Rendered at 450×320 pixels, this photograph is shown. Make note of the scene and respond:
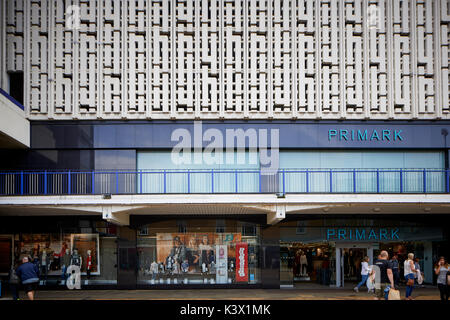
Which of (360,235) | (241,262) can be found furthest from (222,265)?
(360,235)

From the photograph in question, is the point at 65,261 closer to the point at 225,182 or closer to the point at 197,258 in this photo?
the point at 197,258

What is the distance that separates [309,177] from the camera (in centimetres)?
2002

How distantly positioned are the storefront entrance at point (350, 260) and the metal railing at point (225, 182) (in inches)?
114

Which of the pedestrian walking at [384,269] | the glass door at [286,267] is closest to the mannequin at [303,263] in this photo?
the glass door at [286,267]

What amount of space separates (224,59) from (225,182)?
601 centimetres

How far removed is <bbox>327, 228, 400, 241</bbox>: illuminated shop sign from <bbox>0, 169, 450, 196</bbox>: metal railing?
2095 mm

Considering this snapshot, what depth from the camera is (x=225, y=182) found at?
64.8ft

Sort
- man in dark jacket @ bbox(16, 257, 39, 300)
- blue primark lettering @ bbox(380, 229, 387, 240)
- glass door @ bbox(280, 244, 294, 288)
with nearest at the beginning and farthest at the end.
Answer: man in dark jacket @ bbox(16, 257, 39, 300), glass door @ bbox(280, 244, 294, 288), blue primark lettering @ bbox(380, 229, 387, 240)

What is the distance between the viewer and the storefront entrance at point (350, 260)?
2041 cm

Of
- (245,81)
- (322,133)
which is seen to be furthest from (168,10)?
(322,133)

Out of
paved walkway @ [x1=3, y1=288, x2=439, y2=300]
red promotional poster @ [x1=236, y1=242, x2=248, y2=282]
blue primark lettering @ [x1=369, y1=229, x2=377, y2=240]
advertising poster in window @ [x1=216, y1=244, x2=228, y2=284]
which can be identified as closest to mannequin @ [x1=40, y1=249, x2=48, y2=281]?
paved walkway @ [x1=3, y1=288, x2=439, y2=300]

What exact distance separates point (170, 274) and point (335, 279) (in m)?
7.97

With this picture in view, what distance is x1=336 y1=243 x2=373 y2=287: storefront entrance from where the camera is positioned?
2041 centimetres

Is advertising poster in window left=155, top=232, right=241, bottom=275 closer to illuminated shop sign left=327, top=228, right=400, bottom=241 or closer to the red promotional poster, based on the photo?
the red promotional poster
